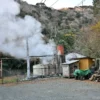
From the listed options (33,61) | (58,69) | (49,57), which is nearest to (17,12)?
(33,61)

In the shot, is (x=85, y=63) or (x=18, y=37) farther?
(x=18, y=37)

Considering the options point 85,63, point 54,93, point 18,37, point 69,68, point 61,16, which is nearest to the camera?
point 54,93

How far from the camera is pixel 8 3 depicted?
47281mm

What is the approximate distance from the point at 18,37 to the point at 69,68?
732 inches

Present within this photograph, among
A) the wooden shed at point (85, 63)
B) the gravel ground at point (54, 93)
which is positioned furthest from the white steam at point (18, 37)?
the gravel ground at point (54, 93)

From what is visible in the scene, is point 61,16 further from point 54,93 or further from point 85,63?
point 54,93

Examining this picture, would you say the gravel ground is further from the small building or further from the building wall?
the building wall

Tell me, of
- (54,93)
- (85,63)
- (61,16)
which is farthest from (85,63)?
(61,16)

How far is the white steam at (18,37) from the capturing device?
46938mm

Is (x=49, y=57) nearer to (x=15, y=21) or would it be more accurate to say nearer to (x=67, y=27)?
(x=15, y=21)

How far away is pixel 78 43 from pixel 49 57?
8.05m

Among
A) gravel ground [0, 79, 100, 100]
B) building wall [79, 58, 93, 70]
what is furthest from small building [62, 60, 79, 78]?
gravel ground [0, 79, 100, 100]

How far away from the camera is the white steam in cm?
4694

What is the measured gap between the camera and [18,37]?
4966 cm
